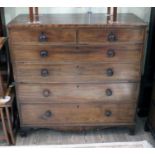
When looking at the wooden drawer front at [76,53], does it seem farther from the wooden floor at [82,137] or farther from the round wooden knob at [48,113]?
the wooden floor at [82,137]


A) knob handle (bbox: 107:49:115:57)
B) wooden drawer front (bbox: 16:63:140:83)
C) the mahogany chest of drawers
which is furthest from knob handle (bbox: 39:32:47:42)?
knob handle (bbox: 107:49:115:57)

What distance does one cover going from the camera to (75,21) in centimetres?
158

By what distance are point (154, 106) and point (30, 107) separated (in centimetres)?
104

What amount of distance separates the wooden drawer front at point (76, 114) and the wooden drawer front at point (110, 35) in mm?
557

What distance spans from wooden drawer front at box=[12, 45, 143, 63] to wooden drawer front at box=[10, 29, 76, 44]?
5 cm

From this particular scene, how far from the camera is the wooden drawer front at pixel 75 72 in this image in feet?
5.37

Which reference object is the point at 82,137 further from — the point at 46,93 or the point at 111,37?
the point at 111,37

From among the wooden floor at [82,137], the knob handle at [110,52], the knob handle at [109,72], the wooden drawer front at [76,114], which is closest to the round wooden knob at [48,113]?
the wooden drawer front at [76,114]

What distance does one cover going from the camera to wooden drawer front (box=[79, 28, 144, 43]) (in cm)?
153

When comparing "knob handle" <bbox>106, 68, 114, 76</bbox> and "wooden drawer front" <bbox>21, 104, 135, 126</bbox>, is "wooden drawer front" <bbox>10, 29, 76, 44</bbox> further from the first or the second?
"wooden drawer front" <bbox>21, 104, 135, 126</bbox>

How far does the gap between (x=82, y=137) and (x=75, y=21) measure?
1017mm

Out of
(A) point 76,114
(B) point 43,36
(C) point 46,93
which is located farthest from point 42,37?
(A) point 76,114

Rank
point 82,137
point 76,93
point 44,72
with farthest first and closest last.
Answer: point 82,137, point 76,93, point 44,72

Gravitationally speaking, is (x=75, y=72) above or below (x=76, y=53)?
below
